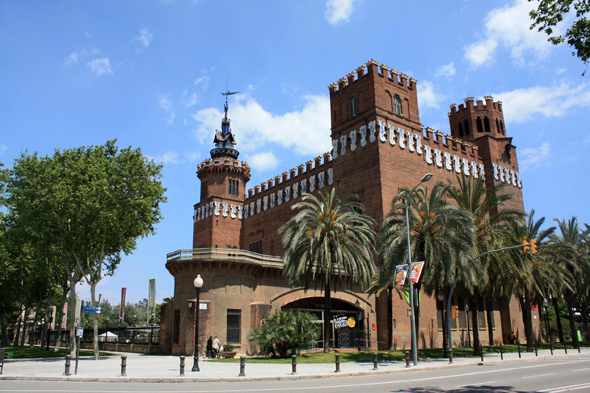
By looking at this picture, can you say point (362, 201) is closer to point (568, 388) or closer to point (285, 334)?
point (285, 334)

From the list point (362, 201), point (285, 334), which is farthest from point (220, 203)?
point (285, 334)

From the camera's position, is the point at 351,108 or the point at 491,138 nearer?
the point at 351,108

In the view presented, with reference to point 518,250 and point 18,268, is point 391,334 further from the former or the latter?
point 18,268

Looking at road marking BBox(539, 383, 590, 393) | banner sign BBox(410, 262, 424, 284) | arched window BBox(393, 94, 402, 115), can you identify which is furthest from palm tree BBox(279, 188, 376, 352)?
road marking BBox(539, 383, 590, 393)

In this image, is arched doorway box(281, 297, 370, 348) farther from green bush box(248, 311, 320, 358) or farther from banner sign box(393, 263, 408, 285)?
banner sign box(393, 263, 408, 285)

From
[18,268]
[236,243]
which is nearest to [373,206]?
[236,243]

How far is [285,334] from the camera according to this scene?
26.1 m

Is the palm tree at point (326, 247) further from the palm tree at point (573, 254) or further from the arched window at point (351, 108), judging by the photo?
Answer: the palm tree at point (573, 254)

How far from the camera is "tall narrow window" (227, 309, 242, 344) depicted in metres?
31.5

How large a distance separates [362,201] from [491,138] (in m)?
18.0

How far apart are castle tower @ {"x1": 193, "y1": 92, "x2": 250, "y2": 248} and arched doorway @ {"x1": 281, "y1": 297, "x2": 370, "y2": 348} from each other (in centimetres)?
2066

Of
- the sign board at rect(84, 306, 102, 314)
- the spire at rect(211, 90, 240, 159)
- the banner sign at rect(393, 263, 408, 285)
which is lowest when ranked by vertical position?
the sign board at rect(84, 306, 102, 314)

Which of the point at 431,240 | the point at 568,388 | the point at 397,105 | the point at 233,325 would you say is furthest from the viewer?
the point at 397,105

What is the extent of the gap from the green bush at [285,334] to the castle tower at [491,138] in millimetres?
26981
